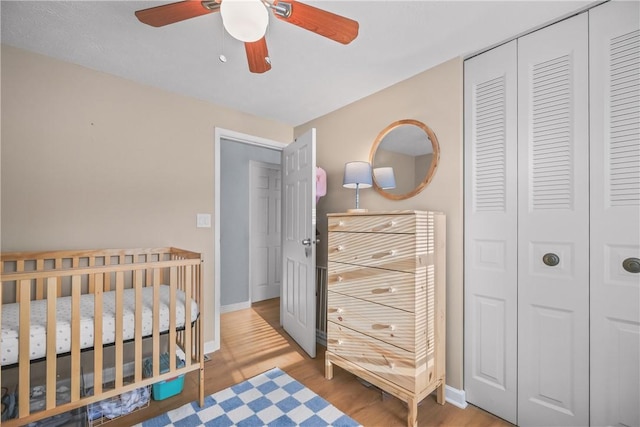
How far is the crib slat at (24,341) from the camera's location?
1.31 m

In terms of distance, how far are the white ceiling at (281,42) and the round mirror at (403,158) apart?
40 centimetres

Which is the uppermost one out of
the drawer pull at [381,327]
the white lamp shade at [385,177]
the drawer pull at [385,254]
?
the white lamp shade at [385,177]

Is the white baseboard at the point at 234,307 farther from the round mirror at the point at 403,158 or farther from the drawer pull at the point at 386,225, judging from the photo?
the drawer pull at the point at 386,225

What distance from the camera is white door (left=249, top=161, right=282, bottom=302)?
4.15 metres

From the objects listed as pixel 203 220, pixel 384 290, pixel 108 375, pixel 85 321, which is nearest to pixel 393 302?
pixel 384 290

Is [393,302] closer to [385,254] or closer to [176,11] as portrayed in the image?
[385,254]

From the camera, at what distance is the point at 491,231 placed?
1.83 metres

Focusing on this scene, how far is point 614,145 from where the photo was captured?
4.72 ft

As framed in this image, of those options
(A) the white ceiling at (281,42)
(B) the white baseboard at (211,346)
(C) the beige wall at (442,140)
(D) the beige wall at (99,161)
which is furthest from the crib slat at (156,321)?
(C) the beige wall at (442,140)

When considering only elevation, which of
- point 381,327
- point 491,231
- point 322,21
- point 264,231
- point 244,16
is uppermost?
point 322,21

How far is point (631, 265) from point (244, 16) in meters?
1.98

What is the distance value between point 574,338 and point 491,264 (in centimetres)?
52

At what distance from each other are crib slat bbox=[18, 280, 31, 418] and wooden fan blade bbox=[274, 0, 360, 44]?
1.62 meters

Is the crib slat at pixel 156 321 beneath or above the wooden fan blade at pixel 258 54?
beneath
